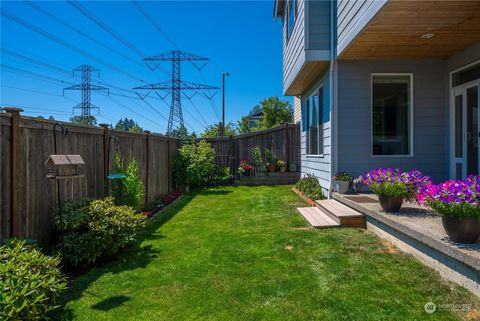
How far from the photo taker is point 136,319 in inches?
97.3

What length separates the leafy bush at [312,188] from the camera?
717cm

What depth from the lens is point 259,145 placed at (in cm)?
1165

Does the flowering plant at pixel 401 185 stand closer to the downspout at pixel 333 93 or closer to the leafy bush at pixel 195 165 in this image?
the downspout at pixel 333 93

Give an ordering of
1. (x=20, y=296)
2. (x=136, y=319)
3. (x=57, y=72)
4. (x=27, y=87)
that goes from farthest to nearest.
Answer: (x=27, y=87) < (x=57, y=72) < (x=136, y=319) < (x=20, y=296)

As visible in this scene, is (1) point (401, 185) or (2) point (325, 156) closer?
(1) point (401, 185)

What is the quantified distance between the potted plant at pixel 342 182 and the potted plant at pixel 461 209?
302cm

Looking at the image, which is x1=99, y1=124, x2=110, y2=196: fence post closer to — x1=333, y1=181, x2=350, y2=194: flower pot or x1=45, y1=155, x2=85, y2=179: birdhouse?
x1=45, y1=155, x2=85, y2=179: birdhouse

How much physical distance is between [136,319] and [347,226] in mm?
3370

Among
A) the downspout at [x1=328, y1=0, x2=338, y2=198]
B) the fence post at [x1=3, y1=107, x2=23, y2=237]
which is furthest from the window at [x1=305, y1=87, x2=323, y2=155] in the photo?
the fence post at [x1=3, y1=107, x2=23, y2=237]

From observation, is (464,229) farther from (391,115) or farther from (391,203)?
(391,115)

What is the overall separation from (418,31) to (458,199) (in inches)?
123

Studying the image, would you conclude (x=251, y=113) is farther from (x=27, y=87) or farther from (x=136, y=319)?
(x=136, y=319)

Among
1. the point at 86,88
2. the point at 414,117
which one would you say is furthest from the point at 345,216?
the point at 86,88

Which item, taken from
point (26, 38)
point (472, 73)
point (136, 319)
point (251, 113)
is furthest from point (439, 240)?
point (251, 113)
